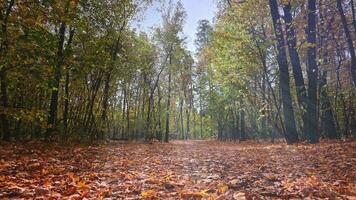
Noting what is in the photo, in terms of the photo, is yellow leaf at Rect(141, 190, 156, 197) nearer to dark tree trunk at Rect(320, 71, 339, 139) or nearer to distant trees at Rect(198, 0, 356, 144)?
distant trees at Rect(198, 0, 356, 144)

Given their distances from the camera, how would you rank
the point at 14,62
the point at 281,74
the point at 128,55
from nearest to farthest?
the point at 14,62, the point at 281,74, the point at 128,55

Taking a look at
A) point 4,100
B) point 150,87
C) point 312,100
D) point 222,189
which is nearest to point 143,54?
point 150,87

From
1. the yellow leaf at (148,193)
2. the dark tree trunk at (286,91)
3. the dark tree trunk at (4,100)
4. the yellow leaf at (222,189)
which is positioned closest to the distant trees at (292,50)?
the dark tree trunk at (286,91)

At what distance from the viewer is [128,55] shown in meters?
27.6

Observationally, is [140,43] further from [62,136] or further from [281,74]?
[281,74]

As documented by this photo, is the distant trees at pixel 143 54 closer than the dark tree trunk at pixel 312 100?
Yes

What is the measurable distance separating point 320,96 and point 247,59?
4550 mm

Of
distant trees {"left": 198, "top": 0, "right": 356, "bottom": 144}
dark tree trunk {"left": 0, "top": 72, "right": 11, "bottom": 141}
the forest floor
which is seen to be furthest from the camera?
distant trees {"left": 198, "top": 0, "right": 356, "bottom": 144}

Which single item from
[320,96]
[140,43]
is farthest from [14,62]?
[140,43]

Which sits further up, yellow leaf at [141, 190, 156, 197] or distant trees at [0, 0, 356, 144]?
distant trees at [0, 0, 356, 144]

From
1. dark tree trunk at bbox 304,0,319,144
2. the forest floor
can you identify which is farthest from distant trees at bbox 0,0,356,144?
the forest floor

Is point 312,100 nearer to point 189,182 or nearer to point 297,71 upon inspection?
point 297,71

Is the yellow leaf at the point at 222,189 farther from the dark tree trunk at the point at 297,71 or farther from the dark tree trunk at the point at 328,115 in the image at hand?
the dark tree trunk at the point at 328,115

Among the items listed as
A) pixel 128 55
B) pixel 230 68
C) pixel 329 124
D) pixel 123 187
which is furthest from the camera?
pixel 128 55
